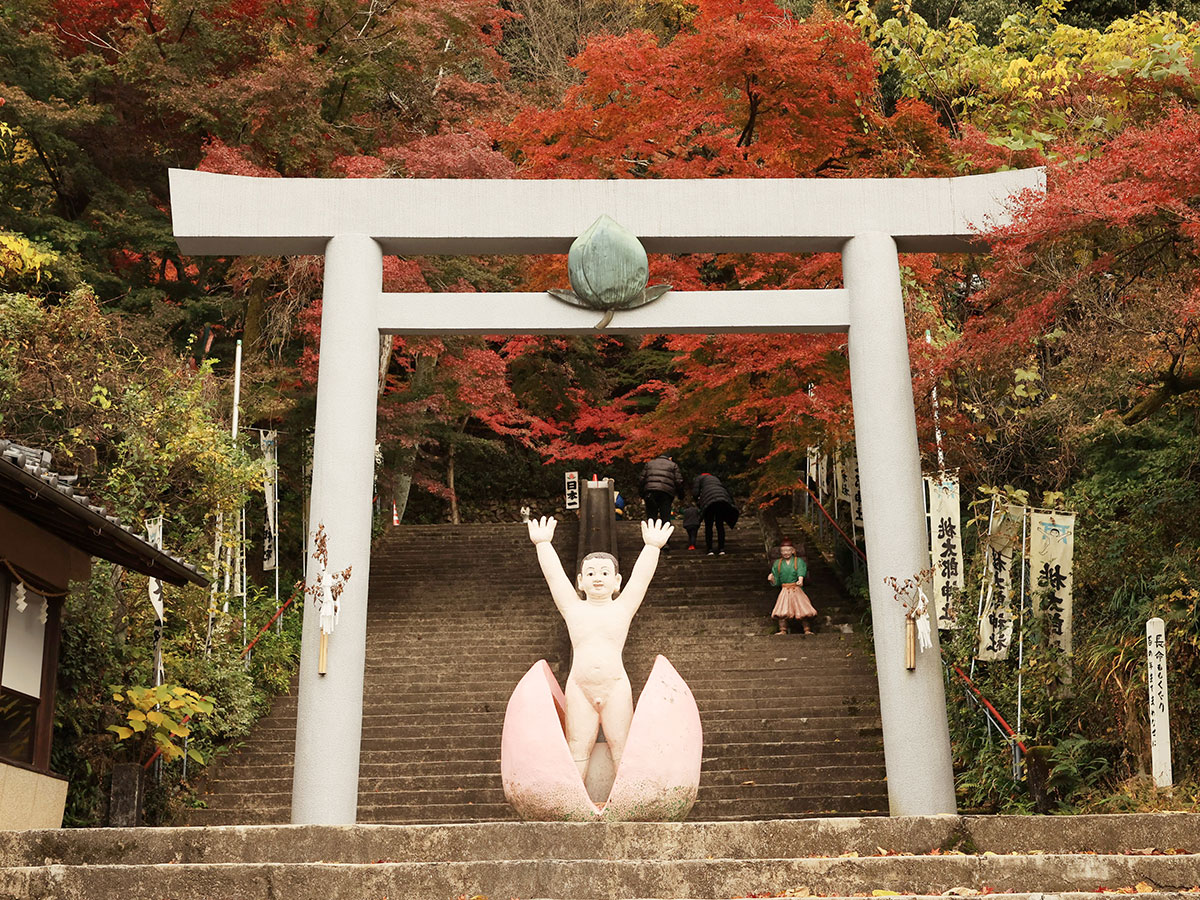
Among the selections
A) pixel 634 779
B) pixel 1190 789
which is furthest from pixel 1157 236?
pixel 634 779

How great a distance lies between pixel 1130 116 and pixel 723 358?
466cm

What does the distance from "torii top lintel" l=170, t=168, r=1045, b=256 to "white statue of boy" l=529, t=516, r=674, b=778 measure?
9.33 feet

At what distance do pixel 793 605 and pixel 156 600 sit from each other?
21.6 feet

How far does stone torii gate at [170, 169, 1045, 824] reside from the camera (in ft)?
29.8

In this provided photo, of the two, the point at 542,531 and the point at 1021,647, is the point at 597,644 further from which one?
the point at 1021,647

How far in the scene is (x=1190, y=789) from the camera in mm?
7582

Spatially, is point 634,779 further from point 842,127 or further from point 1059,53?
point 1059,53

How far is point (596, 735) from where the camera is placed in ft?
24.2

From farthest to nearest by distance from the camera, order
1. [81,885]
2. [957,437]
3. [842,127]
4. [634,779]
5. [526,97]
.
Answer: [526,97], [842,127], [957,437], [634,779], [81,885]

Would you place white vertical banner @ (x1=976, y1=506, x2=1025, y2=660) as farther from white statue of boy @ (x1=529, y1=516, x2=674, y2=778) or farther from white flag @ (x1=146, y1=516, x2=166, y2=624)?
white flag @ (x1=146, y1=516, x2=166, y2=624)

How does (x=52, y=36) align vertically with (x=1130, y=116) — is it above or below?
above

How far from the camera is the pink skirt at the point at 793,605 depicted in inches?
535

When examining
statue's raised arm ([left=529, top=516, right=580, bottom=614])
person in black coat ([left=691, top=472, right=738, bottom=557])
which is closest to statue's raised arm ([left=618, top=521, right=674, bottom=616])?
statue's raised arm ([left=529, top=516, right=580, bottom=614])

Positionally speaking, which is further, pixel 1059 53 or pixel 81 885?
pixel 1059 53
